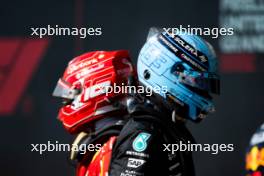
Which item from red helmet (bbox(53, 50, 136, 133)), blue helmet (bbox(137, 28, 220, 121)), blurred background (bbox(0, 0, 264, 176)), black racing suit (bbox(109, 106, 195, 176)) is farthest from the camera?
blurred background (bbox(0, 0, 264, 176))

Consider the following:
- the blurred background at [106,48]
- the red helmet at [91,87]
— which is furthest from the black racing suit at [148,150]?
the blurred background at [106,48]

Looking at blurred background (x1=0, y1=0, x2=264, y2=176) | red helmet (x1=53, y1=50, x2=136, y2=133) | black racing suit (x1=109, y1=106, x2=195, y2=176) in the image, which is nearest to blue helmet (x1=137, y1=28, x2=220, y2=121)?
black racing suit (x1=109, y1=106, x2=195, y2=176)

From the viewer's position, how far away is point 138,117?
2242 millimetres

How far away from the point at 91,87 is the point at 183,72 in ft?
1.51

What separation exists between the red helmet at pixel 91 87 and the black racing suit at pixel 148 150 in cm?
45

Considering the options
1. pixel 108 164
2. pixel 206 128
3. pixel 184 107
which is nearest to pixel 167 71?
pixel 184 107

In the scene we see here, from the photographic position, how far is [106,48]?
534cm

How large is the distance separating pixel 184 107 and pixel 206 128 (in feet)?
9.56

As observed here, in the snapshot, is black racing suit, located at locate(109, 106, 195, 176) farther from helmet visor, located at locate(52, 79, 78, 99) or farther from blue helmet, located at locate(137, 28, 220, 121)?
helmet visor, located at locate(52, 79, 78, 99)

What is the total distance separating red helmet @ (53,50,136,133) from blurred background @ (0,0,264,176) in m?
2.48

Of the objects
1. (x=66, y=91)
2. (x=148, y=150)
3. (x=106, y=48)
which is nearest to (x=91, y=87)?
(x=66, y=91)

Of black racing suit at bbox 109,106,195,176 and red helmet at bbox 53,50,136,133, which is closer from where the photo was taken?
black racing suit at bbox 109,106,195,176

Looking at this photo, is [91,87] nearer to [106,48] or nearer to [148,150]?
[148,150]

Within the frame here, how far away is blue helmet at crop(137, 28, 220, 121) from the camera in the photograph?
94.8 inches
